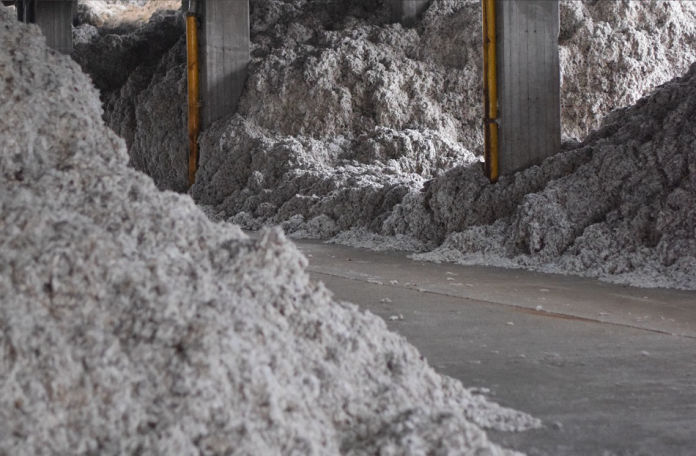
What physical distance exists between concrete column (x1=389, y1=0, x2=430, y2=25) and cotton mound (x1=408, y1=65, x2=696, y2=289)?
6686mm

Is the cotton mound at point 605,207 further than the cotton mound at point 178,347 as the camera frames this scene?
A: Yes

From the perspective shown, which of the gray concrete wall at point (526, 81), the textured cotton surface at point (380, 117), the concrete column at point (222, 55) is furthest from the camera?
the concrete column at point (222, 55)

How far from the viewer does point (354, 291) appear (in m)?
6.12

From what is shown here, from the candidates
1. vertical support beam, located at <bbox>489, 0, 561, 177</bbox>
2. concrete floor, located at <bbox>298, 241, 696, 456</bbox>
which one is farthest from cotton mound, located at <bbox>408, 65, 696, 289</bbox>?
concrete floor, located at <bbox>298, 241, 696, 456</bbox>

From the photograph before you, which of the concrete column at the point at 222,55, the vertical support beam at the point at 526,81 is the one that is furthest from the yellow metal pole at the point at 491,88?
the concrete column at the point at 222,55

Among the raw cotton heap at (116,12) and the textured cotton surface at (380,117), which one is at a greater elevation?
the raw cotton heap at (116,12)

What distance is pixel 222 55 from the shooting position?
14844mm

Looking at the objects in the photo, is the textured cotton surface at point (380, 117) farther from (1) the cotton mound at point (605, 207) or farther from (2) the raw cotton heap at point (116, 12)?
(2) the raw cotton heap at point (116, 12)

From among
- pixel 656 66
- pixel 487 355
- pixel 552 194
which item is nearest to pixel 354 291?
pixel 487 355

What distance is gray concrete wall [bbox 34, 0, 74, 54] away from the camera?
1833 centimetres

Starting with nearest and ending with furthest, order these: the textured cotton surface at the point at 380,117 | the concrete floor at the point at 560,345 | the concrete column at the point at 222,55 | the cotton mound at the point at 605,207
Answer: the concrete floor at the point at 560,345 < the cotton mound at the point at 605,207 < the textured cotton surface at the point at 380,117 < the concrete column at the point at 222,55

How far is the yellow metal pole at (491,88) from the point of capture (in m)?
9.16

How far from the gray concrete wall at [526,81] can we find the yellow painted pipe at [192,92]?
7.25 meters

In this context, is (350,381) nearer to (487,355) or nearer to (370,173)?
(487,355)
